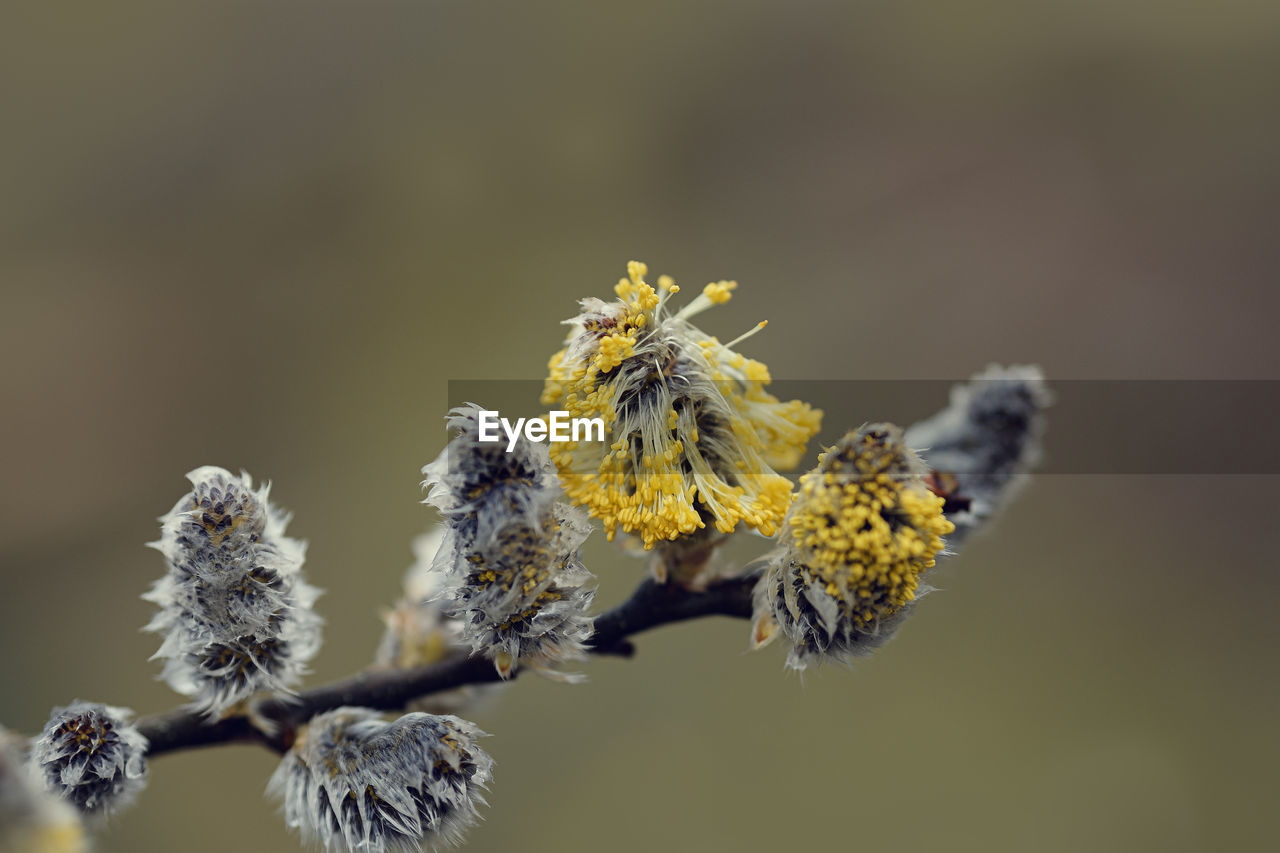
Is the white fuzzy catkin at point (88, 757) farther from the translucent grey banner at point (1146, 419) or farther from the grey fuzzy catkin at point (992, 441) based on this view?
the translucent grey banner at point (1146, 419)

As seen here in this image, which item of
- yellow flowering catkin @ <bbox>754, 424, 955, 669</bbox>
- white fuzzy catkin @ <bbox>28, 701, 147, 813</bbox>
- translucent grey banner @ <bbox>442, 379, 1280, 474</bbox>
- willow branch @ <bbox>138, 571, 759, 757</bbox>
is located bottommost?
white fuzzy catkin @ <bbox>28, 701, 147, 813</bbox>

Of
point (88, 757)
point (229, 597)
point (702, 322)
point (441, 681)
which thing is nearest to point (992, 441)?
point (441, 681)

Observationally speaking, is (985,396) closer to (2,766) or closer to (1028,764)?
(2,766)

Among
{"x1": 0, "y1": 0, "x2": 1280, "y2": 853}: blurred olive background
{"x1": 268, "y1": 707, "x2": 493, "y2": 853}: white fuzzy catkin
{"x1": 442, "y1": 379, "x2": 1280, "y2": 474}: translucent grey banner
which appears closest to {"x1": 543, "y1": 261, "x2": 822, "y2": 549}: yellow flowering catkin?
{"x1": 268, "y1": 707, "x2": 493, "y2": 853}: white fuzzy catkin

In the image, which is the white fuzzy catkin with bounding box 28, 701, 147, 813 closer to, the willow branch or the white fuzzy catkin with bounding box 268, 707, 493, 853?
the willow branch

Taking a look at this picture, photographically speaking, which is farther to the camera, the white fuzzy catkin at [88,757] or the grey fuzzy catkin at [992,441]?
the grey fuzzy catkin at [992,441]

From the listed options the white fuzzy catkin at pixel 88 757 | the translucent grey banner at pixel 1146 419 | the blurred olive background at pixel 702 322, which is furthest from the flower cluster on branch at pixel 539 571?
the translucent grey banner at pixel 1146 419

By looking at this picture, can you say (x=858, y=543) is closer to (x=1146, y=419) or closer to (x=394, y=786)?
(x=394, y=786)
